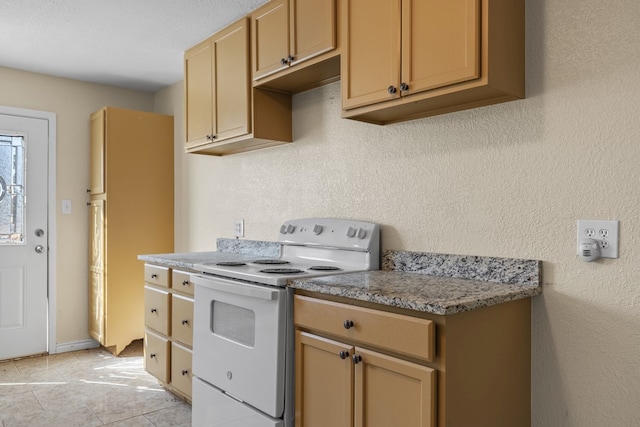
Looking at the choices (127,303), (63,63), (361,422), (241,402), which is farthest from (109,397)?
(63,63)

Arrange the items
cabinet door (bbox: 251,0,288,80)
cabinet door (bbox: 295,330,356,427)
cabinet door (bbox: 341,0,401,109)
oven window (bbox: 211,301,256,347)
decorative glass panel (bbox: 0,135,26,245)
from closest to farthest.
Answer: cabinet door (bbox: 295,330,356,427)
cabinet door (bbox: 341,0,401,109)
oven window (bbox: 211,301,256,347)
cabinet door (bbox: 251,0,288,80)
decorative glass panel (bbox: 0,135,26,245)

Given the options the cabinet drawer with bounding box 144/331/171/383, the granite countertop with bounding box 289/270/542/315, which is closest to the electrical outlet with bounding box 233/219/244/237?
the cabinet drawer with bounding box 144/331/171/383

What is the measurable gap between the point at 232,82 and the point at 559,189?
1838 mm

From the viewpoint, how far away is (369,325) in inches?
59.8

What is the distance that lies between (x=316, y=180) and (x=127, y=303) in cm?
211

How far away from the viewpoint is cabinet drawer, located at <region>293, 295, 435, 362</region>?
137 centimetres

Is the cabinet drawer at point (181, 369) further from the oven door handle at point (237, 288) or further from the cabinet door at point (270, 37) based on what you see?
the cabinet door at point (270, 37)

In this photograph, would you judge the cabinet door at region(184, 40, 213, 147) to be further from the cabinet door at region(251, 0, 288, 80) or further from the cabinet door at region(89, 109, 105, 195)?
the cabinet door at region(89, 109, 105, 195)

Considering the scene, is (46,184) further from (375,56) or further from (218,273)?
(375,56)

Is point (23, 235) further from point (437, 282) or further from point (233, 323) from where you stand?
point (437, 282)

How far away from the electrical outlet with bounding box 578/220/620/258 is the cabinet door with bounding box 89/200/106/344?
335cm

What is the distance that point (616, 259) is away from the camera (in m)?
1.52

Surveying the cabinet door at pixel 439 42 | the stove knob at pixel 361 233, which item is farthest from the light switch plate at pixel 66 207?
the cabinet door at pixel 439 42

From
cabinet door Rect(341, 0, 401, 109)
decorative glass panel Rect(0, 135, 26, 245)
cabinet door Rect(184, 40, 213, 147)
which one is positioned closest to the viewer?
cabinet door Rect(341, 0, 401, 109)
